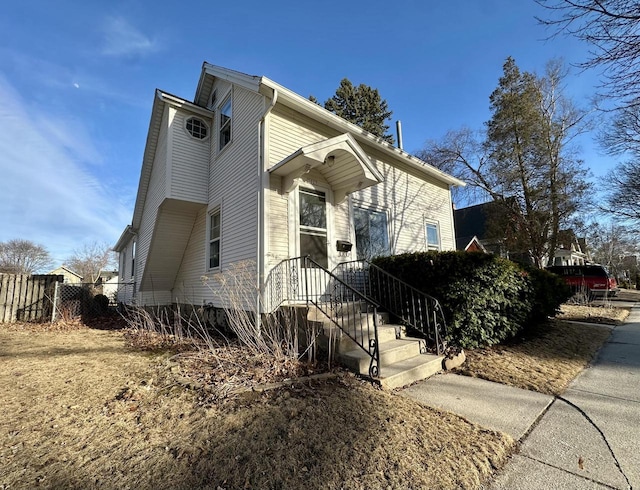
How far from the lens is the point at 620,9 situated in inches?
150

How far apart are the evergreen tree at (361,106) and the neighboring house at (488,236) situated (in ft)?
31.4

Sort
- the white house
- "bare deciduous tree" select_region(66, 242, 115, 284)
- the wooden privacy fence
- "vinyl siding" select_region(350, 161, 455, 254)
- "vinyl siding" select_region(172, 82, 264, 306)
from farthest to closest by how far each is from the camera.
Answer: "bare deciduous tree" select_region(66, 242, 115, 284) < the wooden privacy fence < "vinyl siding" select_region(350, 161, 455, 254) < "vinyl siding" select_region(172, 82, 264, 306) < the white house

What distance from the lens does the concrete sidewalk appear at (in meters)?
2.07

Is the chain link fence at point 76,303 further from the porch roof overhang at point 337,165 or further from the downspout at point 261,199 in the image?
the porch roof overhang at point 337,165

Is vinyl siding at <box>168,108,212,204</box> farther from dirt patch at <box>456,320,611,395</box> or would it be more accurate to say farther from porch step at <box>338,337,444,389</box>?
dirt patch at <box>456,320,611,395</box>

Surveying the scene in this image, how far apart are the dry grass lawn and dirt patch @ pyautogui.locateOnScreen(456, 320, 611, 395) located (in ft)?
5.82

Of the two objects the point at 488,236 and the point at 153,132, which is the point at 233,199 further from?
the point at 488,236

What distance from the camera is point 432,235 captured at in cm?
1037

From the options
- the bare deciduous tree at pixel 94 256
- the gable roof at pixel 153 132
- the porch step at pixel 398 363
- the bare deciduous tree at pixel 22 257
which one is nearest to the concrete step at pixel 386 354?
the porch step at pixel 398 363

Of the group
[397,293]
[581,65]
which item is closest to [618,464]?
[397,293]

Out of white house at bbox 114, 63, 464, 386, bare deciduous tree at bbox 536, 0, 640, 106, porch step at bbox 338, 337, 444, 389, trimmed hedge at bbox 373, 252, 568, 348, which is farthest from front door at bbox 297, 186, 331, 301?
bare deciduous tree at bbox 536, 0, 640, 106

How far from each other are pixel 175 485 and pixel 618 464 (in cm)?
313

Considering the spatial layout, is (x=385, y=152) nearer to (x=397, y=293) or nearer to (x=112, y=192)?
(x=397, y=293)

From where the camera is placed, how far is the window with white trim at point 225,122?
769 cm
